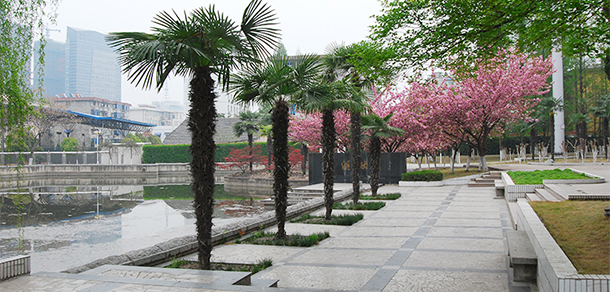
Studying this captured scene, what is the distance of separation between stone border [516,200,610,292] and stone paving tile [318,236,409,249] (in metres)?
2.84

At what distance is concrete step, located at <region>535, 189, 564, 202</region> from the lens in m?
10.7

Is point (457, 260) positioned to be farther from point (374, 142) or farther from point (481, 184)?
point (481, 184)

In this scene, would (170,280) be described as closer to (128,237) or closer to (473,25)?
(473,25)

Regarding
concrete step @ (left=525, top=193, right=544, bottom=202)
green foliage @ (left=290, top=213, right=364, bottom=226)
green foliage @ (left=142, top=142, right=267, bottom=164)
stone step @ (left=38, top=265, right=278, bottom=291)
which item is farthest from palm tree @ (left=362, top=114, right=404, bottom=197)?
green foliage @ (left=142, top=142, right=267, bottom=164)

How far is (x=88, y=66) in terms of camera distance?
143000 mm

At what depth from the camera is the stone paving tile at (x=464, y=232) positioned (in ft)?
30.3

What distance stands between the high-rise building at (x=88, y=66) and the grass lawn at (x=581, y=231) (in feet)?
419

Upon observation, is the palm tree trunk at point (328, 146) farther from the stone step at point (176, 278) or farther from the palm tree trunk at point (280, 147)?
the stone step at point (176, 278)

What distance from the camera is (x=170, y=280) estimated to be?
200 inches

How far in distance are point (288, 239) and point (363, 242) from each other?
147 cm

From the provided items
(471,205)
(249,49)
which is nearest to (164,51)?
(249,49)

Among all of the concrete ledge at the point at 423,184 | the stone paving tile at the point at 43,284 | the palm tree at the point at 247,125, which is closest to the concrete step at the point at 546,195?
the concrete ledge at the point at 423,184

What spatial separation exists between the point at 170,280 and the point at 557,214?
6.16 metres

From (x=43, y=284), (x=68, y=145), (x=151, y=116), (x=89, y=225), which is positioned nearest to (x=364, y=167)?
(x=89, y=225)
